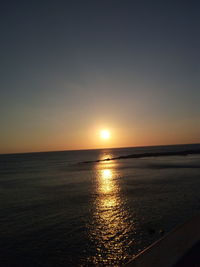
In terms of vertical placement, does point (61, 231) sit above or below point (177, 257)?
below

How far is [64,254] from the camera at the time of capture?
12.3 m

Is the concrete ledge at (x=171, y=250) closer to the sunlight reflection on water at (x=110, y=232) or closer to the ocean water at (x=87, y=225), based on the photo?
the ocean water at (x=87, y=225)

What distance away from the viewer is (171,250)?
21.1ft

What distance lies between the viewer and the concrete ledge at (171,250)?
5844 mm

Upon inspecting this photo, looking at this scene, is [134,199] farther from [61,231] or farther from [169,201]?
[61,231]

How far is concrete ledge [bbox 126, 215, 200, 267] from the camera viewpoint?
5.84 metres

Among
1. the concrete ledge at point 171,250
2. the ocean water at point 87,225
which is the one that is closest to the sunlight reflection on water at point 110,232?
the ocean water at point 87,225

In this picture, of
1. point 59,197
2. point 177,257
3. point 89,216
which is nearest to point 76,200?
point 59,197

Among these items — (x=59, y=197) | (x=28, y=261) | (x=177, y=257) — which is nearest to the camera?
(x=177, y=257)

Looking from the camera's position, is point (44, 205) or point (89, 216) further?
point (44, 205)

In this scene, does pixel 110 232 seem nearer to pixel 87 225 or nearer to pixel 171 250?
pixel 87 225

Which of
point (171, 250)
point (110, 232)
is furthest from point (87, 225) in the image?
point (171, 250)

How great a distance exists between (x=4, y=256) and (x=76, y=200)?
1339 centimetres

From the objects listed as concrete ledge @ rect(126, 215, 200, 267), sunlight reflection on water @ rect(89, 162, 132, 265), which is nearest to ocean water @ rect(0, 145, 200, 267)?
sunlight reflection on water @ rect(89, 162, 132, 265)
